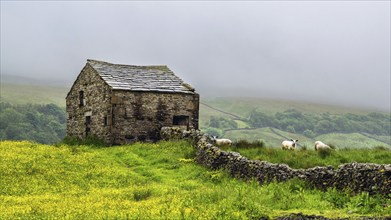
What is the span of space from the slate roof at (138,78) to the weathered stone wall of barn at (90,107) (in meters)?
0.72

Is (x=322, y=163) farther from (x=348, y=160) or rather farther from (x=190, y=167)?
(x=190, y=167)

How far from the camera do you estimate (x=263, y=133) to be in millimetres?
184250

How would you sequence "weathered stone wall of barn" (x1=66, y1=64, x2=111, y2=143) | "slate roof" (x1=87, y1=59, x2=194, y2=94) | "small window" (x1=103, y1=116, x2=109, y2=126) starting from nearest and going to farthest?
"small window" (x1=103, y1=116, x2=109, y2=126) < "weathered stone wall of barn" (x1=66, y1=64, x2=111, y2=143) < "slate roof" (x1=87, y1=59, x2=194, y2=94)

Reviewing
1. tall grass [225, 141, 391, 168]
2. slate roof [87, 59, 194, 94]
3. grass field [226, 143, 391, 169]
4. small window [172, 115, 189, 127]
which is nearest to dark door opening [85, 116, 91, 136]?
slate roof [87, 59, 194, 94]

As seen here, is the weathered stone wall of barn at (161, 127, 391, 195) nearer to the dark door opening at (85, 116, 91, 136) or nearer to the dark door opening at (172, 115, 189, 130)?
the dark door opening at (172, 115, 189, 130)

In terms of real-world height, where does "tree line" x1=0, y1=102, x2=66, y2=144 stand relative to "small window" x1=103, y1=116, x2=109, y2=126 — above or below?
below

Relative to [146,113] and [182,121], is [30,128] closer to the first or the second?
[182,121]

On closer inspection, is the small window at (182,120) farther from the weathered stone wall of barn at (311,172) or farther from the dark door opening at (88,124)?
the weathered stone wall of barn at (311,172)

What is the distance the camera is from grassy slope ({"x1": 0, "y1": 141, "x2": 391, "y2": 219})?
12.5 metres

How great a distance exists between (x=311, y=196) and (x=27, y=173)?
1222cm

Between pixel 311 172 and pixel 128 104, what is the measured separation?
1759 cm

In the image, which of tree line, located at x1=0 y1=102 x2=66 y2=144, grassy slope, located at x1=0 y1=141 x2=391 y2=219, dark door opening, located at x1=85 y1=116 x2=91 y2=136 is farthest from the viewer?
tree line, located at x1=0 y1=102 x2=66 y2=144

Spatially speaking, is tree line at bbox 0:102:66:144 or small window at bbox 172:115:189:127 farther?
tree line at bbox 0:102:66:144

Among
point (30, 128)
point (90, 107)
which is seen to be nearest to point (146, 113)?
point (90, 107)
